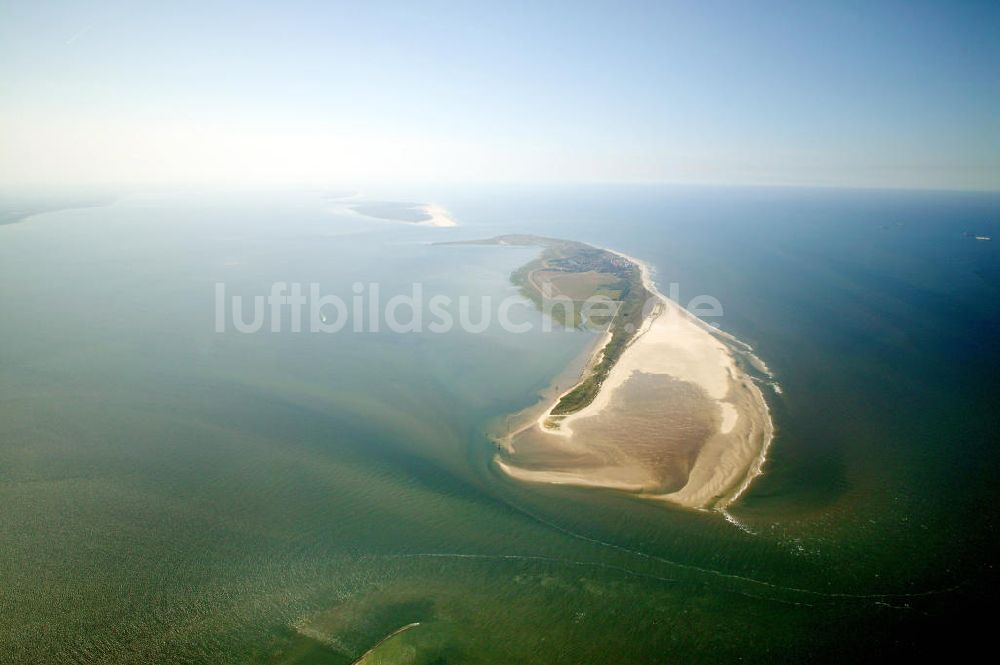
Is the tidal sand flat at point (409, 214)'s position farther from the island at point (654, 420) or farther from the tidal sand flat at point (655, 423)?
the tidal sand flat at point (655, 423)

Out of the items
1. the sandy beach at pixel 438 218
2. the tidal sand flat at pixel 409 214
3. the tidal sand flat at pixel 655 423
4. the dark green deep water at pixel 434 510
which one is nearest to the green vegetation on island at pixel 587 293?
the tidal sand flat at pixel 655 423

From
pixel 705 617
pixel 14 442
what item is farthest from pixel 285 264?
pixel 705 617

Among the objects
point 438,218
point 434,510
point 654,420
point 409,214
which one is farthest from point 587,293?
point 409,214

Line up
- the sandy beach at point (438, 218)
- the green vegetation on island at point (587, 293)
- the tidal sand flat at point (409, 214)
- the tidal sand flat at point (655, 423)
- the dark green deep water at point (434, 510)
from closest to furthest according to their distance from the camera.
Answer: the dark green deep water at point (434, 510) → the tidal sand flat at point (655, 423) → the green vegetation on island at point (587, 293) → the sandy beach at point (438, 218) → the tidal sand flat at point (409, 214)

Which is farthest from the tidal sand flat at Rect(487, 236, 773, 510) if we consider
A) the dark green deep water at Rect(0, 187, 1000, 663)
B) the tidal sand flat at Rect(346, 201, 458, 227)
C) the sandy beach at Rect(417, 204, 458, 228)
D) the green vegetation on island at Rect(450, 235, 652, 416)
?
the tidal sand flat at Rect(346, 201, 458, 227)

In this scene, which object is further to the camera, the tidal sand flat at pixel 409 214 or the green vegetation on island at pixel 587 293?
the tidal sand flat at pixel 409 214

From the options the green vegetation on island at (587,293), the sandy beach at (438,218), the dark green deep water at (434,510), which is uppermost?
the sandy beach at (438,218)
